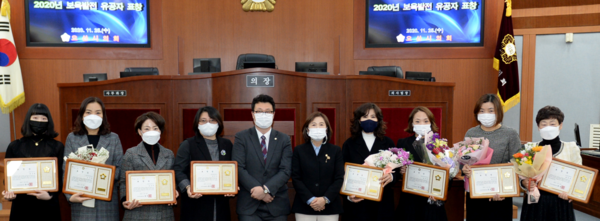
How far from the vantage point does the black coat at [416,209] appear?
2.99 meters

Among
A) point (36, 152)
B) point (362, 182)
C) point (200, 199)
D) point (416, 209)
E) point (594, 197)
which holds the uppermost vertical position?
point (36, 152)

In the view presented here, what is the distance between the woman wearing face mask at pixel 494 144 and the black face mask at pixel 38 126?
319 cm

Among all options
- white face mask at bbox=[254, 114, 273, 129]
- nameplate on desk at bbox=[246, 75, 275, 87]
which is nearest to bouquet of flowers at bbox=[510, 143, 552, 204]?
white face mask at bbox=[254, 114, 273, 129]

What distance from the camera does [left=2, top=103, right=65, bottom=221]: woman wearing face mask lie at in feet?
9.75

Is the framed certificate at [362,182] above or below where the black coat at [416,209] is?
above

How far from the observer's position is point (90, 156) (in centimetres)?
288

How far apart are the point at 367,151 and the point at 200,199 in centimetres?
131

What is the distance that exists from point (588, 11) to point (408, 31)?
295 centimetres

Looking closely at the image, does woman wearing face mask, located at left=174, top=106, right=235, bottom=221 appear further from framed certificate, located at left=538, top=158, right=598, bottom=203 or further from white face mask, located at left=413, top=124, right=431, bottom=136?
framed certificate, located at left=538, top=158, right=598, bottom=203

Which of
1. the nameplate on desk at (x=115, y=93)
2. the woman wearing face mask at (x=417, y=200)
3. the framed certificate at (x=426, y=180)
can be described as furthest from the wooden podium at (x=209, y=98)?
the framed certificate at (x=426, y=180)

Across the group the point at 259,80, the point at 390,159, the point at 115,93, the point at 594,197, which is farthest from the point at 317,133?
the point at 594,197

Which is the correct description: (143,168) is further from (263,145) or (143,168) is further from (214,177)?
(263,145)

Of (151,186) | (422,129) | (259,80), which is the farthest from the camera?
(259,80)

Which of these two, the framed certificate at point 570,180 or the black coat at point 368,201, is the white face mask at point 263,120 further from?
the framed certificate at point 570,180
